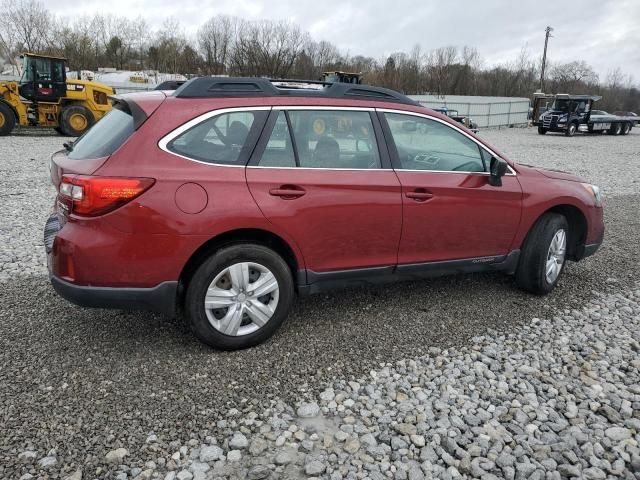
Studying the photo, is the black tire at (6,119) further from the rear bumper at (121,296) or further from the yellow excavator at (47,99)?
the rear bumper at (121,296)

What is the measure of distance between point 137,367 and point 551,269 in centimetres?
356

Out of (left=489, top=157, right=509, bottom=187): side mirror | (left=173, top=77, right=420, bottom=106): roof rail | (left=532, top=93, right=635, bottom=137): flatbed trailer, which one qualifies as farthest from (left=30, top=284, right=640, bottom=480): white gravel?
(left=532, top=93, right=635, bottom=137): flatbed trailer

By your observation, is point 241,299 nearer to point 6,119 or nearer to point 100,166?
point 100,166

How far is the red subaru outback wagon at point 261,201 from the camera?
10.0 feet

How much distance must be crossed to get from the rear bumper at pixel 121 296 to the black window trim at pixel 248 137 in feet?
2.67

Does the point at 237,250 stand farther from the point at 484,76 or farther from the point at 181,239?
the point at 484,76

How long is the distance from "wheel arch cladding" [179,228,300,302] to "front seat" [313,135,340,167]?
595 millimetres

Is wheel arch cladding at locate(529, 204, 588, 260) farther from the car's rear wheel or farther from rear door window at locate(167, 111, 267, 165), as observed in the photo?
the car's rear wheel

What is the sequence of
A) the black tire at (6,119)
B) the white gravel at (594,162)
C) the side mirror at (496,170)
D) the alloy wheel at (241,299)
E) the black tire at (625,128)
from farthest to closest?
the black tire at (625,128) → the black tire at (6,119) → the white gravel at (594,162) → the side mirror at (496,170) → the alloy wheel at (241,299)

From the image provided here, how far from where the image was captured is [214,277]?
10.7 ft

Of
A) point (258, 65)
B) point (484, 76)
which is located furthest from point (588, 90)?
point (258, 65)

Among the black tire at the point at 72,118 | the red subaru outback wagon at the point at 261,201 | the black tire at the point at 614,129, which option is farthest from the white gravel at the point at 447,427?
the black tire at the point at 614,129

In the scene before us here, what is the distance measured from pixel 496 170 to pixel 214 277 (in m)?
2.38

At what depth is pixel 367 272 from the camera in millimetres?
3840
